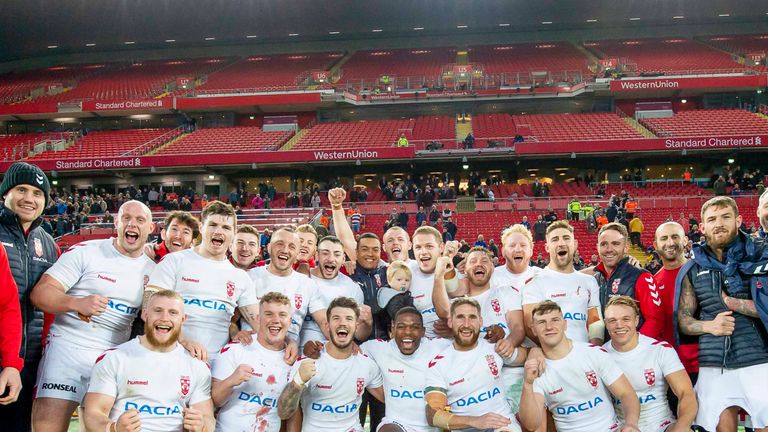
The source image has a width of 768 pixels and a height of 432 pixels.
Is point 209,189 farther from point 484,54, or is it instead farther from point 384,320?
point 384,320

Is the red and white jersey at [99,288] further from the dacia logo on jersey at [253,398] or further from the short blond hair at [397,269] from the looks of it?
the short blond hair at [397,269]

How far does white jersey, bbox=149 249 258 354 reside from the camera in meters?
4.51

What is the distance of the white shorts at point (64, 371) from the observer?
4.22m

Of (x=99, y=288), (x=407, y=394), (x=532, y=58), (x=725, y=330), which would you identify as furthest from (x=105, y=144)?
(x=725, y=330)

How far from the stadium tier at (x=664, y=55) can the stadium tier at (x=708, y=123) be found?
2.97 metres

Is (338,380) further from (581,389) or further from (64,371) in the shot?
(64,371)

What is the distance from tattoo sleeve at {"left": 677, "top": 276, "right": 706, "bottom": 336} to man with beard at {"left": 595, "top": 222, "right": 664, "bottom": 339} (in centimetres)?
25

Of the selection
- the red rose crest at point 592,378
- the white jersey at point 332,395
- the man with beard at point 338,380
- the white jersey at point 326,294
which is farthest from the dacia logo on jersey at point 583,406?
the white jersey at point 326,294

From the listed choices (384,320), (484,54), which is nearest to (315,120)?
(484,54)

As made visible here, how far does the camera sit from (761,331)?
171 inches

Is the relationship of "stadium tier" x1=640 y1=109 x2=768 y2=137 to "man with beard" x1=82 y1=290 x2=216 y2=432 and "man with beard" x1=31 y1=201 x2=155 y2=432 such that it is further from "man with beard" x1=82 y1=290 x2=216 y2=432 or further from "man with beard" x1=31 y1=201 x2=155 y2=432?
"man with beard" x1=82 y1=290 x2=216 y2=432

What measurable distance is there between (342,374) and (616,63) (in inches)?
1289

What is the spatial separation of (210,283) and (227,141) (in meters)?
25.8

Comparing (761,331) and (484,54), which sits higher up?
(484,54)
